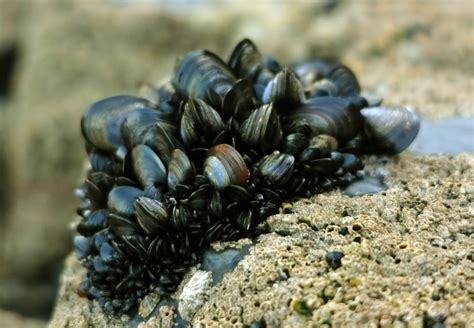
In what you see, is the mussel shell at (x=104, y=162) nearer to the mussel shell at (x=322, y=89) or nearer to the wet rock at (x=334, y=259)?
the mussel shell at (x=322, y=89)

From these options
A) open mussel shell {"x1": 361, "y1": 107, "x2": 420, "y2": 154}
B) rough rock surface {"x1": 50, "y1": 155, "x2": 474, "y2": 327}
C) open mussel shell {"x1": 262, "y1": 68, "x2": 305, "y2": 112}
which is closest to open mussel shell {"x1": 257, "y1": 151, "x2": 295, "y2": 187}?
rough rock surface {"x1": 50, "y1": 155, "x2": 474, "y2": 327}

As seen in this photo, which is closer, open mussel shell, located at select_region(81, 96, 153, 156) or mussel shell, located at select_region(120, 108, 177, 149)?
mussel shell, located at select_region(120, 108, 177, 149)

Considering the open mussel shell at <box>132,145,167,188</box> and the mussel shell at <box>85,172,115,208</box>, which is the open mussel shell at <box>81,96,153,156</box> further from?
the open mussel shell at <box>132,145,167,188</box>

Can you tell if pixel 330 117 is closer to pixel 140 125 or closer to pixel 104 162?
pixel 140 125

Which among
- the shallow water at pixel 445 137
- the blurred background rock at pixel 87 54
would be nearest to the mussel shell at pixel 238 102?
the shallow water at pixel 445 137

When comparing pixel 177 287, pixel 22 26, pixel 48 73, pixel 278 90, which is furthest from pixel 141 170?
pixel 22 26

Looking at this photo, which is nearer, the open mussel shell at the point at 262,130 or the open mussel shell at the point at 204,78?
the open mussel shell at the point at 262,130

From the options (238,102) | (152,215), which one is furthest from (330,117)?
(152,215)

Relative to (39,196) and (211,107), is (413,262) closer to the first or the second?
(211,107)
